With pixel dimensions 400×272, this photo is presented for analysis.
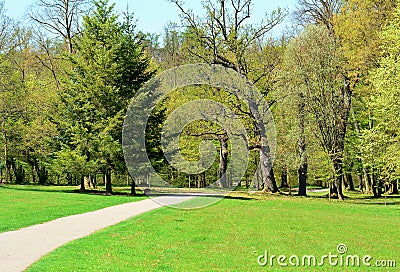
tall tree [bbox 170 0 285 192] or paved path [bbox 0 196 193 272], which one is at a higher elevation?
tall tree [bbox 170 0 285 192]

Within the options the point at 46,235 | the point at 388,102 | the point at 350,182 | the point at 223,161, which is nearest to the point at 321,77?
the point at 388,102

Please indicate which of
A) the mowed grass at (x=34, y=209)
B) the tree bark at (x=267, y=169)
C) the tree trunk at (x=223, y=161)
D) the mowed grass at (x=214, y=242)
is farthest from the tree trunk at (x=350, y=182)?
the mowed grass at (x=34, y=209)

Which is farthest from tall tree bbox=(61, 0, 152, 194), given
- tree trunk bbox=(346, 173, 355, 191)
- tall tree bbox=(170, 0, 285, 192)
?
tree trunk bbox=(346, 173, 355, 191)

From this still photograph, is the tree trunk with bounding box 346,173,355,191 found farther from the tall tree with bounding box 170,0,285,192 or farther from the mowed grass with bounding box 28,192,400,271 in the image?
the mowed grass with bounding box 28,192,400,271

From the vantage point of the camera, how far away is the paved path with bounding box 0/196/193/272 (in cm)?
978

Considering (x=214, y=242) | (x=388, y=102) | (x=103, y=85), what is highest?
(x=103, y=85)

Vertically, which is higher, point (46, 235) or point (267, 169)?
point (267, 169)

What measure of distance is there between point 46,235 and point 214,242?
446 cm

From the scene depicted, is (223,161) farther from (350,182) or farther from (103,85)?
(103,85)

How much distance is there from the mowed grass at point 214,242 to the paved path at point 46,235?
38 cm

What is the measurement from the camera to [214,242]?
1265 cm

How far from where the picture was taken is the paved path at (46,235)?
9781 millimetres

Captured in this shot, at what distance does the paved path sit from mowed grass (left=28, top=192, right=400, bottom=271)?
0.38 m

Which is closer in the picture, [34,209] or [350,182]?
[34,209]
